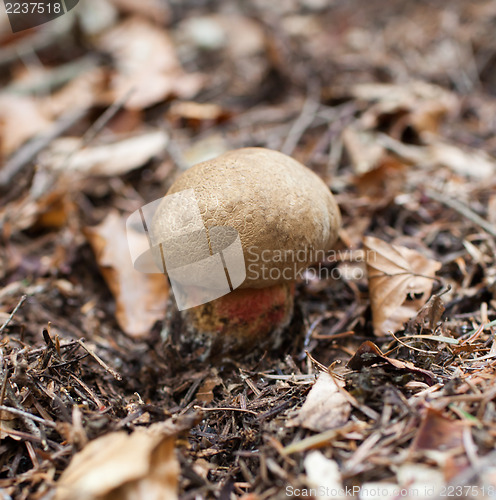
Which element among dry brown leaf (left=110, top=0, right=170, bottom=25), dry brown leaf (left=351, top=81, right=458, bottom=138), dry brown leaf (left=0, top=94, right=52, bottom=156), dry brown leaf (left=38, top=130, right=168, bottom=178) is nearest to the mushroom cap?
dry brown leaf (left=38, top=130, right=168, bottom=178)

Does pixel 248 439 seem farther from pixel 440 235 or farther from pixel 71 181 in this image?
pixel 71 181

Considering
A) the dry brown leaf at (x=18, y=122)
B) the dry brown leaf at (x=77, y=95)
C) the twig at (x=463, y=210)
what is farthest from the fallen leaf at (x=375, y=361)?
the dry brown leaf at (x=77, y=95)

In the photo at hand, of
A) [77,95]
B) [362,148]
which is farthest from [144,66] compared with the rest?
[362,148]

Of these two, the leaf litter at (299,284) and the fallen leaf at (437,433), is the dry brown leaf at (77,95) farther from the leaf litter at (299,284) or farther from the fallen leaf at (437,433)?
the fallen leaf at (437,433)

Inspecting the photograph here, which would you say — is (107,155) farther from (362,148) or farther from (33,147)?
(362,148)

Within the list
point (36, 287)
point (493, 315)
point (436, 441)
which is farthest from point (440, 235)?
point (36, 287)

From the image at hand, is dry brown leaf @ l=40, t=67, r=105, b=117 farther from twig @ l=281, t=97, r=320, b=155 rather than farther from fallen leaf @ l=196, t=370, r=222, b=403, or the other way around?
fallen leaf @ l=196, t=370, r=222, b=403
